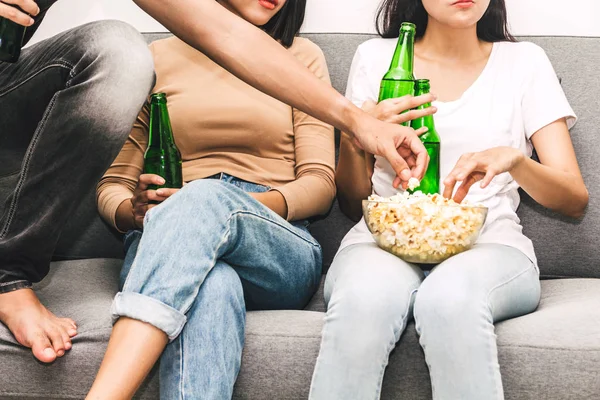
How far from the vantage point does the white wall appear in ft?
6.04

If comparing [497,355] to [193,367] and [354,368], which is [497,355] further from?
[193,367]

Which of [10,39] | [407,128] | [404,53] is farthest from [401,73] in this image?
[10,39]

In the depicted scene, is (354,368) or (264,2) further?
(264,2)

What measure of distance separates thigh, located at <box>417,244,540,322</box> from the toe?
602 mm

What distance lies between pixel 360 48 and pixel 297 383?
820 mm

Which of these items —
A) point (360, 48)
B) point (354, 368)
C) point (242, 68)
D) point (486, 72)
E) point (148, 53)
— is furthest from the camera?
point (360, 48)

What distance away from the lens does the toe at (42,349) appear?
1093 millimetres

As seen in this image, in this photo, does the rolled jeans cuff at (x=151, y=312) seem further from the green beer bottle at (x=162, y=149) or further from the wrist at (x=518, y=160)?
the wrist at (x=518, y=160)

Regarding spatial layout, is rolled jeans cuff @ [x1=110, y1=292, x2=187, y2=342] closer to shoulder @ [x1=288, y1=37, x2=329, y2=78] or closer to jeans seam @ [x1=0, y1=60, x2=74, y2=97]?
jeans seam @ [x1=0, y1=60, x2=74, y2=97]

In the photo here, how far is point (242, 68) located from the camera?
1.10 meters

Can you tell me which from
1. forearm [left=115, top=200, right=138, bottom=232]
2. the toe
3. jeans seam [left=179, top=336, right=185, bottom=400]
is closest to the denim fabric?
the toe

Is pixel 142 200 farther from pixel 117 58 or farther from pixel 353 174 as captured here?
pixel 353 174

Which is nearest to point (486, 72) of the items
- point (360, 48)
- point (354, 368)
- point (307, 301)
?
point (360, 48)

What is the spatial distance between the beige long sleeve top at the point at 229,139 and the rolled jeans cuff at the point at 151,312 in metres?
0.50
